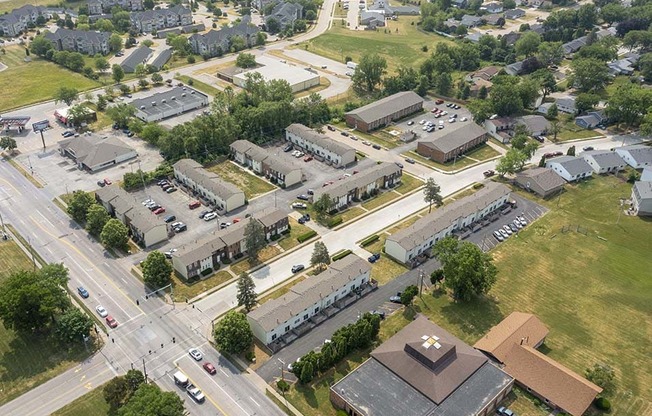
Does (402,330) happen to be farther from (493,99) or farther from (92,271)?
(493,99)

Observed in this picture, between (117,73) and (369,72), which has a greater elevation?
(369,72)

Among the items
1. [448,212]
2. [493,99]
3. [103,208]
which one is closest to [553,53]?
[493,99]

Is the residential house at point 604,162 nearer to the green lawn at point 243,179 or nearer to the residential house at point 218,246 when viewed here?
the green lawn at point 243,179

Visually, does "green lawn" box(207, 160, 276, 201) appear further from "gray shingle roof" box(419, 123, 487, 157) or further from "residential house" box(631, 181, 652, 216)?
"residential house" box(631, 181, 652, 216)

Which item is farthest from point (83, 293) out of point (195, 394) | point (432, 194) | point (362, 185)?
point (432, 194)

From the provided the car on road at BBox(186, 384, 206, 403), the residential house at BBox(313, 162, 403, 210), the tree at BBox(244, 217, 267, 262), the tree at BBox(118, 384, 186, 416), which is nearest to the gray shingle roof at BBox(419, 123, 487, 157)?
the residential house at BBox(313, 162, 403, 210)

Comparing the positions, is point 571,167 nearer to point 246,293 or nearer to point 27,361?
point 246,293
